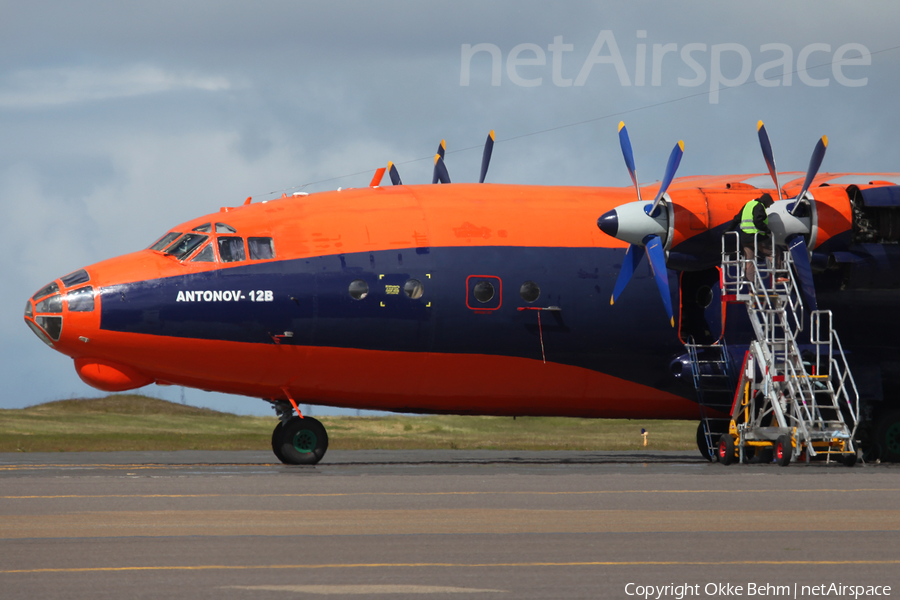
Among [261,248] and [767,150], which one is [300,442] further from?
[767,150]

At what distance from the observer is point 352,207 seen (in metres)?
25.6

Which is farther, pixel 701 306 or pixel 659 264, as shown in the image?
pixel 701 306

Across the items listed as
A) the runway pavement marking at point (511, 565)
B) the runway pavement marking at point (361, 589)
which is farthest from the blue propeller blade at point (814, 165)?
the runway pavement marking at point (361, 589)

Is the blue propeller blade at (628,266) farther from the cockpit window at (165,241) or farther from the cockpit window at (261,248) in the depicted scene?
the cockpit window at (165,241)

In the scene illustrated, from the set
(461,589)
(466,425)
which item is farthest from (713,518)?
(466,425)

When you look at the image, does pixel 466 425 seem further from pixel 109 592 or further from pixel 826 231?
pixel 109 592

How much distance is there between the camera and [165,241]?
25.0 meters

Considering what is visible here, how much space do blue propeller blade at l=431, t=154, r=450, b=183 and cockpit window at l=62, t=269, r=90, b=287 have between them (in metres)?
10.5

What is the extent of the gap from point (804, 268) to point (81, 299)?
16.5 meters

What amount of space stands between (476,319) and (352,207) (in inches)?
160

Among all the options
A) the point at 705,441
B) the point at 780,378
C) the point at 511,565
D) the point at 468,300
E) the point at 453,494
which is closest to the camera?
the point at 511,565

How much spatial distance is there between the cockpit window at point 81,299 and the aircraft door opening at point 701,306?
1417 cm

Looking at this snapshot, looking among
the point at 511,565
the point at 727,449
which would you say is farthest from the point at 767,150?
the point at 511,565

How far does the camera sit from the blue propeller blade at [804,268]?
2458cm
